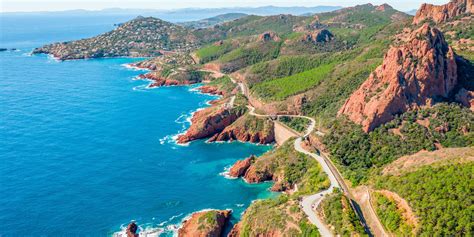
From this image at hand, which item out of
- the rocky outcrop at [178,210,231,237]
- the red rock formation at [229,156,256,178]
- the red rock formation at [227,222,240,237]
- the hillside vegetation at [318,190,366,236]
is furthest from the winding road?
the rocky outcrop at [178,210,231,237]

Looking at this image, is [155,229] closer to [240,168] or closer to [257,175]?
[257,175]

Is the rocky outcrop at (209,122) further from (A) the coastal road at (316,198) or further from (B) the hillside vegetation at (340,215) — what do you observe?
(B) the hillside vegetation at (340,215)

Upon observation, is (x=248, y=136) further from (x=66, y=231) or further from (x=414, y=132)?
(x=66, y=231)

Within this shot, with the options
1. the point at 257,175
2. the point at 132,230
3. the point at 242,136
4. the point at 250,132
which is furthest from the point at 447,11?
the point at 132,230

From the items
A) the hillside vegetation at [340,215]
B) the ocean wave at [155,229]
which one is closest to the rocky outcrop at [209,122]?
the ocean wave at [155,229]

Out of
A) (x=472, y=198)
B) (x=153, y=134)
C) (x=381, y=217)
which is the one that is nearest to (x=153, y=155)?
(x=153, y=134)

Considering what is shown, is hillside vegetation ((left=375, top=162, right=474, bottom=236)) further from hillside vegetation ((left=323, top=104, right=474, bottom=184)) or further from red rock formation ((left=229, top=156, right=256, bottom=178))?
red rock formation ((left=229, top=156, right=256, bottom=178))

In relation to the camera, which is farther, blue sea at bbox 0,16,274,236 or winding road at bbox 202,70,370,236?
blue sea at bbox 0,16,274,236
